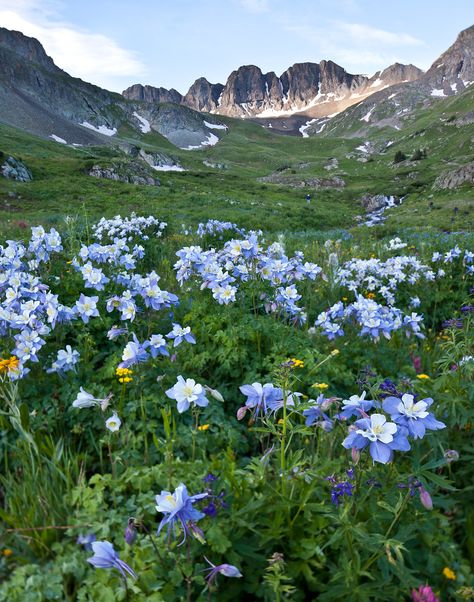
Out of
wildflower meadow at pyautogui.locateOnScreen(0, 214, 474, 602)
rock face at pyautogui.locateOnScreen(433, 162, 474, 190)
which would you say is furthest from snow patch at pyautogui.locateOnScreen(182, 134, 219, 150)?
wildflower meadow at pyautogui.locateOnScreen(0, 214, 474, 602)

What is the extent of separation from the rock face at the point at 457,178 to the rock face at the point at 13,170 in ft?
126

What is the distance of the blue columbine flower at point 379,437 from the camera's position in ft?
5.57

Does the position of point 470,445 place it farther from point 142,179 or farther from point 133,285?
point 142,179

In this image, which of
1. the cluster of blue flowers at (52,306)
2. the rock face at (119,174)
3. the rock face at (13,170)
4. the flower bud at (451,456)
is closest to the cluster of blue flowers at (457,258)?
the cluster of blue flowers at (52,306)

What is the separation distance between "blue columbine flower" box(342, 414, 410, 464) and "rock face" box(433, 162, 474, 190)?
3818 cm

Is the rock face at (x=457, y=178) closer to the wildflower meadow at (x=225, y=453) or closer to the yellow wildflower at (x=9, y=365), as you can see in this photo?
the wildflower meadow at (x=225, y=453)

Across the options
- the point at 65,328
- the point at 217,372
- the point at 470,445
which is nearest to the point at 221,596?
the point at 470,445

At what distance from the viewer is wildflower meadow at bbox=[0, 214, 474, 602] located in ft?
6.02

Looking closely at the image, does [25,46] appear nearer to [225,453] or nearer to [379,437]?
[225,453]

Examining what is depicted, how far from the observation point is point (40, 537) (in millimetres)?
2301

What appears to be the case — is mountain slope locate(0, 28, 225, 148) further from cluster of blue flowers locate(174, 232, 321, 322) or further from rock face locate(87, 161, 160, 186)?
cluster of blue flowers locate(174, 232, 321, 322)

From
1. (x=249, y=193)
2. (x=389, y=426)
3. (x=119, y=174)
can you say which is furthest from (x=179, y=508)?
(x=119, y=174)

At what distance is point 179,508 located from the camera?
5.44 feet

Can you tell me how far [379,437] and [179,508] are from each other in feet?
2.85
